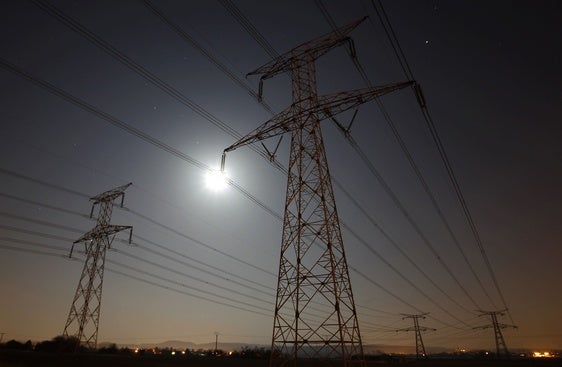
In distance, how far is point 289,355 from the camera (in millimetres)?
17359

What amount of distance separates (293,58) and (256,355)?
69203 mm

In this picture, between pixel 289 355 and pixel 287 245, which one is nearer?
pixel 289 355

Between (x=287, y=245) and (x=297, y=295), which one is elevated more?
(x=287, y=245)

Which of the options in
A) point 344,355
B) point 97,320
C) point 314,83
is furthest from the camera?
point 97,320

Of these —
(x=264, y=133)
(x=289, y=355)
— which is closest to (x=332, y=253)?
(x=289, y=355)

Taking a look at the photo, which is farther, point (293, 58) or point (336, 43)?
point (293, 58)

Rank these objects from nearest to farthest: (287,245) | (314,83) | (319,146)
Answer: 1. (287,245)
2. (319,146)
3. (314,83)

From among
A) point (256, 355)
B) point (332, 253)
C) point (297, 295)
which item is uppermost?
Answer: point (332, 253)

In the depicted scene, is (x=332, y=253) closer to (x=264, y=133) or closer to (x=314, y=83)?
(x=264, y=133)

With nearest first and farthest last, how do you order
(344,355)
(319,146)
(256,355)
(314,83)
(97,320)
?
(344,355)
(319,146)
(314,83)
(97,320)
(256,355)

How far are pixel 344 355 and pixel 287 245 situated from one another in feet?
21.0

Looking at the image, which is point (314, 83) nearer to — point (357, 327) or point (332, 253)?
point (332, 253)

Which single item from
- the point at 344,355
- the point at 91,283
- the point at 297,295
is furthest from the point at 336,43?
the point at 91,283

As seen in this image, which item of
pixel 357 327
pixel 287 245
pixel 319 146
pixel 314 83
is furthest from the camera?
pixel 314 83
